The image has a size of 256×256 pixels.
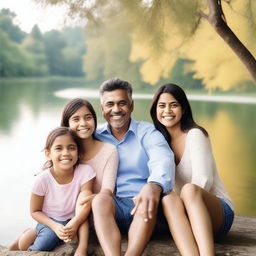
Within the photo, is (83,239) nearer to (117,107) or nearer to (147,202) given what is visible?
(147,202)

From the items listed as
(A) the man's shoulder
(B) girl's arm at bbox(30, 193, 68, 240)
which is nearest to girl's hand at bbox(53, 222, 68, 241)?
(B) girl's arm at bbox(30, 193, 68, 240)

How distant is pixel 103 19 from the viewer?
4.67 meters

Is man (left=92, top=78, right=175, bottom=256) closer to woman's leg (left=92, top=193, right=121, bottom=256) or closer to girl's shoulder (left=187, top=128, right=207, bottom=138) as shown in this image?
woman's leg (left=92, top=193, right=121, bottom=256)

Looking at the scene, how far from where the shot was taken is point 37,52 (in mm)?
17375

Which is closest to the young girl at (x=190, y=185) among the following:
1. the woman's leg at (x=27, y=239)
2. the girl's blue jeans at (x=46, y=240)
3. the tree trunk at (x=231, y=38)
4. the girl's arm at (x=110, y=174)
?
the girl's arm at (x=110, y=174)

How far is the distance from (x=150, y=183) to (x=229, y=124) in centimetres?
825

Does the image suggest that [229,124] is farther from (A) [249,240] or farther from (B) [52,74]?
(B) [52,74]

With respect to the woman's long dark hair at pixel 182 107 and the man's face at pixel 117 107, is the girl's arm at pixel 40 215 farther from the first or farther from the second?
the woman's long dark hair at pixel 182 107

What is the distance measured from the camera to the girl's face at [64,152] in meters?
1.84

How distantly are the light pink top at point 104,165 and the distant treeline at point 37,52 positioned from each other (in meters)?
15.0

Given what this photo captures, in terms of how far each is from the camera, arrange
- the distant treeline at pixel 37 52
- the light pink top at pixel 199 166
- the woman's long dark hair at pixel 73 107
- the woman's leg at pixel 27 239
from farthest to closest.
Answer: the distant treeline at pixel 37 52, the woman's leg at pixel 27 239, the woman's long dark hair at pixel 73 107, the light pink top at pixel 199 166

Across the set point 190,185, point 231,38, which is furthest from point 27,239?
point 231,38

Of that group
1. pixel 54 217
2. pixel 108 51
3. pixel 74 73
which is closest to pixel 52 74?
pixel 74 73

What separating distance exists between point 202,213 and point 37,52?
16407mm
